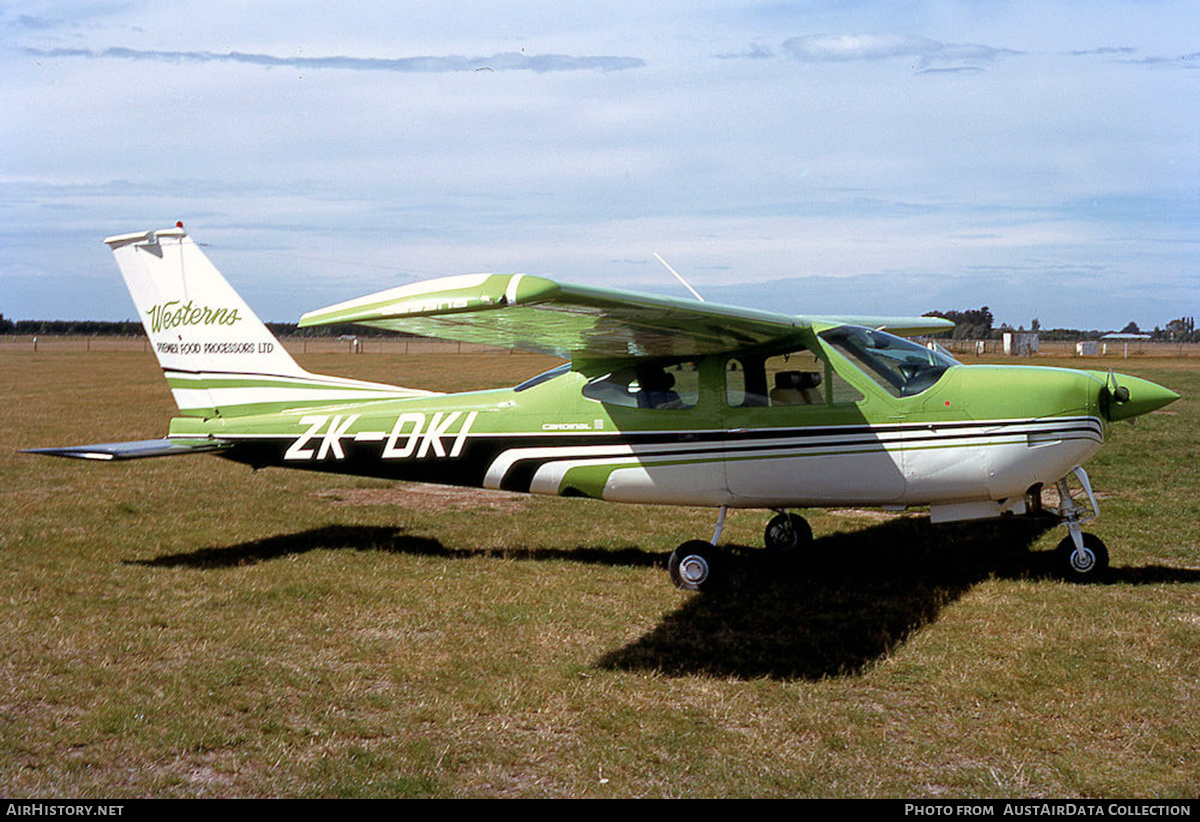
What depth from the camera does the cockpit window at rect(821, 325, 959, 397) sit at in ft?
24.8

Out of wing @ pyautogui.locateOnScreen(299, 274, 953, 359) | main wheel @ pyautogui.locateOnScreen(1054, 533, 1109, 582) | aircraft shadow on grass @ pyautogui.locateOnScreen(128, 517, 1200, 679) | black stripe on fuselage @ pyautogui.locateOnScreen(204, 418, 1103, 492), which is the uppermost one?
wing @ pyautogui.locateOnScreen(299, 274, 953, 359)

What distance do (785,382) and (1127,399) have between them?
8.71ft

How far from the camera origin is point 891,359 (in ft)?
25.5

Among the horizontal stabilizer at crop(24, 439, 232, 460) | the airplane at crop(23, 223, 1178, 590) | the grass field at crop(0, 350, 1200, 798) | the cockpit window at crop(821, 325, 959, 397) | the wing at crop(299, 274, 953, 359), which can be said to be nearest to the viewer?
the grass field at crop(0, 350, 1200, 798)

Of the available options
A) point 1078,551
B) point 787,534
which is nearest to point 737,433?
point 787,534

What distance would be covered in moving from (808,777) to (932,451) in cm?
360

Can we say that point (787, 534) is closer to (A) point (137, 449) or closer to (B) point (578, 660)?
(B) point (578, 660)

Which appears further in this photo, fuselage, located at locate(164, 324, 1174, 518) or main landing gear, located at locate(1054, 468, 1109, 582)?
main landing gear, located at locate(1054, 468, 1109, 582)

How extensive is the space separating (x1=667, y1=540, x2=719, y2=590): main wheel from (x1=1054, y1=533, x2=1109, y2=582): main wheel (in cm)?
293

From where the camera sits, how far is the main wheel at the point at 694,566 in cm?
768

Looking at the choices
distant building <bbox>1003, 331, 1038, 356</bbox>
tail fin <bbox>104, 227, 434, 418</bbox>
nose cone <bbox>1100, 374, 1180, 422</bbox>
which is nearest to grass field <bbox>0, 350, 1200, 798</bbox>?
nose cone <bbox>1100, 374, 1180, 422</bbox>

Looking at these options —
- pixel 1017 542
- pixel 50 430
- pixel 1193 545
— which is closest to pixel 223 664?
pixel 1017 542

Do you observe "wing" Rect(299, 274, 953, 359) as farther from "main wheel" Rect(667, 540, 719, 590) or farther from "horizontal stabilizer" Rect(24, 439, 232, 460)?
"horizontal stabilizer" Rect(24, 439, 232, 460)

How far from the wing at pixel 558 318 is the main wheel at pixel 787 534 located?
2091mm
